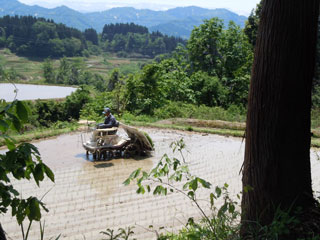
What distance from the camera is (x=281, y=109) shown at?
3822 mm

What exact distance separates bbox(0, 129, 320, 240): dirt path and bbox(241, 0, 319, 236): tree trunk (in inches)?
74.4

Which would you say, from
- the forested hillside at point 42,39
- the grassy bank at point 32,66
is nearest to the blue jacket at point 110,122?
the grassy bank at point 32,66

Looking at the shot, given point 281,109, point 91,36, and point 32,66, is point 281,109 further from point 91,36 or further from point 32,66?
point 91,36

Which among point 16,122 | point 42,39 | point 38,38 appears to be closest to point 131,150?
point 16,122

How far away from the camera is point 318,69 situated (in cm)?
2373

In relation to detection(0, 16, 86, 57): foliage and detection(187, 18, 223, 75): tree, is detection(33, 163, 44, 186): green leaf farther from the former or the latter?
detection(0, 16, 86, 57): foliage

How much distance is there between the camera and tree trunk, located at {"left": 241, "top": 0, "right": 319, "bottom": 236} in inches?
148

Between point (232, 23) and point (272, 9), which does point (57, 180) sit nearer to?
point (272, 9)

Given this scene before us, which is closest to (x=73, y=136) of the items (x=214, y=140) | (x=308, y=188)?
(x=214, y=140)

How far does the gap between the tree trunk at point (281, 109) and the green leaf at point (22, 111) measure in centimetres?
223

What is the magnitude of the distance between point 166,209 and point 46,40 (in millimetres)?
139158

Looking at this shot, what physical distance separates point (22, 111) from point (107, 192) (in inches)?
225

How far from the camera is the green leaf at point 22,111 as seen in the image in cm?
244

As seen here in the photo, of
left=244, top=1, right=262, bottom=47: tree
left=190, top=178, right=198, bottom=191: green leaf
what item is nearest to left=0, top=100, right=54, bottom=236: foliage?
left=190, top=178, right=198, bottom=191: green leaf
